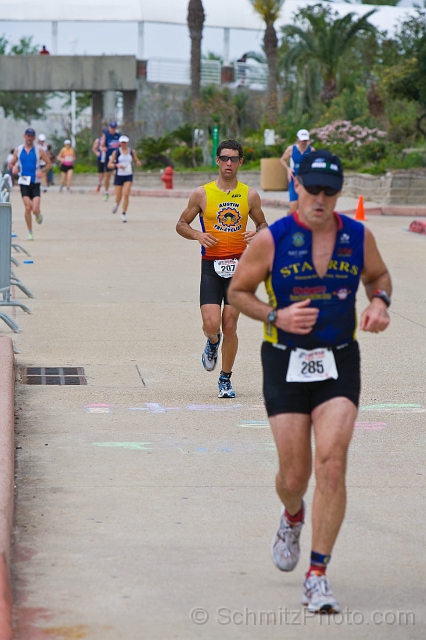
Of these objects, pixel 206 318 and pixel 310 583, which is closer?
pixel 310 583

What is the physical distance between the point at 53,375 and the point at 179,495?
132 inches

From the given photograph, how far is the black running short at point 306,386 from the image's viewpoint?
444 centimetres

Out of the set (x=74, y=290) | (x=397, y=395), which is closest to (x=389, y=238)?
(x=74, y=290)

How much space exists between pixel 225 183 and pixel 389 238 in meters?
13.3

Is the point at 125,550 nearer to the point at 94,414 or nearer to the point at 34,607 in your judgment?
the point at 34,607

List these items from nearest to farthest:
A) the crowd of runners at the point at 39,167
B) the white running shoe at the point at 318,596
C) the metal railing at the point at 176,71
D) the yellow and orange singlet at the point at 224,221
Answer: the white running shoe at the point at 318,596 → the yellow and orange singlet at the point at 224,221 → the crowd of runners at the point at 39,167 → the metal railing at the point at 176,71

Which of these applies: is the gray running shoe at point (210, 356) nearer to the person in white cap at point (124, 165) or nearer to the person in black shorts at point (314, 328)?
the person in black shorts at point (314, 328)

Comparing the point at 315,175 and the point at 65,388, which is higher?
the point at 315,175

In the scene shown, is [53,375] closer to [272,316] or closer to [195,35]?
[272,316]

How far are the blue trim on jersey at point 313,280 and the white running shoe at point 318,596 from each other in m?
0.89

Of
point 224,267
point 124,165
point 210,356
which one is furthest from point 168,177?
point 224,267

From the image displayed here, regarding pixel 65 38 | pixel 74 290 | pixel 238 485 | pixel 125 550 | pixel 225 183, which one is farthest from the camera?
pixel 65 38

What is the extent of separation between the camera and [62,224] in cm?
2431

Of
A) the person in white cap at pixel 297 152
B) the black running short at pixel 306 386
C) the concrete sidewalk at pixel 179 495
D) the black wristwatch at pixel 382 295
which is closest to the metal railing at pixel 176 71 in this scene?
the person in white cap at pixel 297 152
